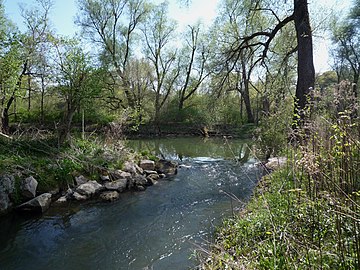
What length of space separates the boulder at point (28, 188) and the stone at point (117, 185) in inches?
71.6

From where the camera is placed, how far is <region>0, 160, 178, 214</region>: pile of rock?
19.0 feet

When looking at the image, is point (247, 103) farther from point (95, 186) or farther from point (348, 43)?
point (95, 186)

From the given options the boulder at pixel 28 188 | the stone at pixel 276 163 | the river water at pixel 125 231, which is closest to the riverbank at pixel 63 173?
the boulder at pixel 28 188

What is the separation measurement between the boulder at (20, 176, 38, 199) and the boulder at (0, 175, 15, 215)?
20cm

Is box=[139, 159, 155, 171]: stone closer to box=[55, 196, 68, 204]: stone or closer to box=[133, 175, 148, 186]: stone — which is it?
box=[133, 175, 148, 186]: stone

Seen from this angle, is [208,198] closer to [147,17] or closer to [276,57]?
[276,57]

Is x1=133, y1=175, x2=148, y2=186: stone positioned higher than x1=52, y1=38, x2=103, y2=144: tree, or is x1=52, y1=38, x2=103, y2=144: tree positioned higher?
x1=52, y1=38, x2=103, y2=144: tree

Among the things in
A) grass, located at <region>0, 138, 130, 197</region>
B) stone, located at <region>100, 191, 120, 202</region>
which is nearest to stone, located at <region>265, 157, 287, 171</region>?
stone, located at <region>100, 191, 120, 202</region>

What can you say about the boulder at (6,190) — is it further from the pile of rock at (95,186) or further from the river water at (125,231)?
the river water at (125,231)

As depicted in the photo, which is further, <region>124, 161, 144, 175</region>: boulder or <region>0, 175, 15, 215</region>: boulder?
<region>124, 161, 144, 175</region>: boulder

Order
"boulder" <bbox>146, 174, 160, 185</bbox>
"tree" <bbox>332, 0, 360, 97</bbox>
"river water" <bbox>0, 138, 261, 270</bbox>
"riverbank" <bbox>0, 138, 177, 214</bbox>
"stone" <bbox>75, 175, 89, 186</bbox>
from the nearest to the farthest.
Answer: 1. "river water" <bbox>0, 138, 261, 270</bbox>
2. "riverbank" <bbox>0, 138, 177, 214</bbox>
3. "stone" <bbox>75, 175, 89, 186</bbox>
4. "boulder" <bbox>146, 174, 160, 185</bbox>
5. "tree" <bbox>332, 0, 360, 97</bbox>

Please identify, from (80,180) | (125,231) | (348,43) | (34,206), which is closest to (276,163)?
Result: (125,231)

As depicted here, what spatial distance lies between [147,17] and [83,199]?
22963 millimetres

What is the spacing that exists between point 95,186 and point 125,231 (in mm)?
2516
